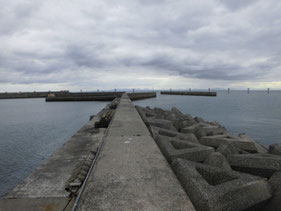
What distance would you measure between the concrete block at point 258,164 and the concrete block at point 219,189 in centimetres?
70

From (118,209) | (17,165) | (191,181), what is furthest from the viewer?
(17,165)

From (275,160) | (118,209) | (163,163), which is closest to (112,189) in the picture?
(118,209)

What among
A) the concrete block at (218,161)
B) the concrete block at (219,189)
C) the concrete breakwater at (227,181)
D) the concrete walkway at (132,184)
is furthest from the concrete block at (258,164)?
the concrete walkway at (132,184)

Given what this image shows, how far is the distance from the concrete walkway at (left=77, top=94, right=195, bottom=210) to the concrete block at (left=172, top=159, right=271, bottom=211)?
0.46 ft

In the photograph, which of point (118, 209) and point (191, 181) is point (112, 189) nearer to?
point (118, 209)

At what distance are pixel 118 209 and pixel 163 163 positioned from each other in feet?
3.21

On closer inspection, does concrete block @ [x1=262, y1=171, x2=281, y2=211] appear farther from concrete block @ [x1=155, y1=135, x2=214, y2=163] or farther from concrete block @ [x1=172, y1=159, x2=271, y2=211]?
concrete block @ [x1=155, y1=135, x2=214, y2=163]

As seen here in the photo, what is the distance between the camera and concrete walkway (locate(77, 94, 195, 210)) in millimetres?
→ 1475

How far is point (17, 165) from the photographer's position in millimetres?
4941

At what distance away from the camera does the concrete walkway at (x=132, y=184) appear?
1475mm

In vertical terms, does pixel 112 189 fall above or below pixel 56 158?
above

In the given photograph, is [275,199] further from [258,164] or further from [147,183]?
[147,183]

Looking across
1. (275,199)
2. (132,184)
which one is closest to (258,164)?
(275,199)

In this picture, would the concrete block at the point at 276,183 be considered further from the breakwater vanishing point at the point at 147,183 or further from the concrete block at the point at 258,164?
the concrete block at the point at 258,164
